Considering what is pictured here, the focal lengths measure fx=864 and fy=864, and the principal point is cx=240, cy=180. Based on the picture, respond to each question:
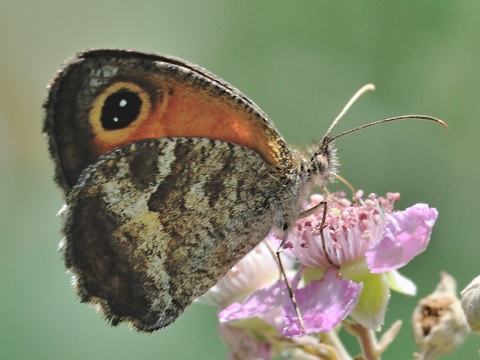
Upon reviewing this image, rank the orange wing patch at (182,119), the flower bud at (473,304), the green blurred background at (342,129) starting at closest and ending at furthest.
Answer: the flower bud at (473,304), the orange wing patch at (182,119), the green blurred background at (342,129)

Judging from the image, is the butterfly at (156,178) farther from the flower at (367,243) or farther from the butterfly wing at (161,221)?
the flower at (367,243)

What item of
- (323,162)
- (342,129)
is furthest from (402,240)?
(342,129)

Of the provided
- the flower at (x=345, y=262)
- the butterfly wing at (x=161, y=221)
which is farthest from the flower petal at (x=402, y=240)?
the butterfly wing at (x=161, y=221)

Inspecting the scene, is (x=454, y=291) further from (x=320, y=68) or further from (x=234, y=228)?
(x=320, y=68)

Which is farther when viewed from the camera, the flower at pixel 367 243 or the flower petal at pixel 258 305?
the flower petal at pixel 258 305

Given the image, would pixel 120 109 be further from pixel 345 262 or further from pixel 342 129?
pixel 342 129

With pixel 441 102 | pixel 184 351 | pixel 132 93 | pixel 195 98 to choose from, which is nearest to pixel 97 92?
pixel 132 93
